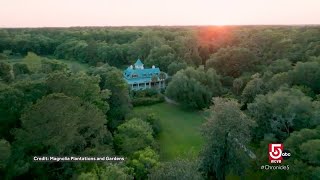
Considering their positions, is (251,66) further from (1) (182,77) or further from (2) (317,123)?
(2) (317,123)

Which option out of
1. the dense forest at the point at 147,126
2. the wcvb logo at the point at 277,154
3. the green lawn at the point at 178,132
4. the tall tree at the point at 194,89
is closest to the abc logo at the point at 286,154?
the wcvb logo at the point at 277,154

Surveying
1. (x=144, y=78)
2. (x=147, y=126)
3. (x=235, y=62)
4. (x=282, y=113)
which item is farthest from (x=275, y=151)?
(x=144, y=78)

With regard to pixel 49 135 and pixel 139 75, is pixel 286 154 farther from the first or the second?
pixel 139 75

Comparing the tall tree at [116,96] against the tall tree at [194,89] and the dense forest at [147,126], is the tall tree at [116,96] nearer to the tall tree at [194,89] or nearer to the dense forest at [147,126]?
the dense forest at [147,126]

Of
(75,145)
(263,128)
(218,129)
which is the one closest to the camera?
(218,129)

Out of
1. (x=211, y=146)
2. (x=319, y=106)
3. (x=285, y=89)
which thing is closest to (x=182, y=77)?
(x=285, y=89)

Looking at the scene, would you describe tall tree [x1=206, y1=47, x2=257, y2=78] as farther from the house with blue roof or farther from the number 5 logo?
the number 5 logo
